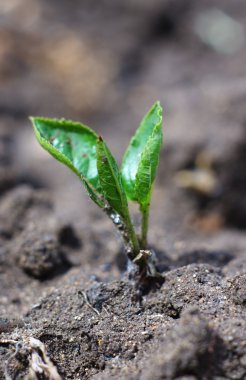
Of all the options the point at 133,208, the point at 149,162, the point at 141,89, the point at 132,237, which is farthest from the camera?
the point at 141,89

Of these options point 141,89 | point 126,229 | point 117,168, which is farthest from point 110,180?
point 141,89

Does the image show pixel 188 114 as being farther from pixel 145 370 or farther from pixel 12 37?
pixel 145 370

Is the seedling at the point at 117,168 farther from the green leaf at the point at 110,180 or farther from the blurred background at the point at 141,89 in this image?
the blurred background at the point at 141,89

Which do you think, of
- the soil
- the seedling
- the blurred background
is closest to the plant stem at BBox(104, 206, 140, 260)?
the seedling

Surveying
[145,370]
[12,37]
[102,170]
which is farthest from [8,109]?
[145,370]

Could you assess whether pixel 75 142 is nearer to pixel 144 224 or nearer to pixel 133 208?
pixel 144 224
